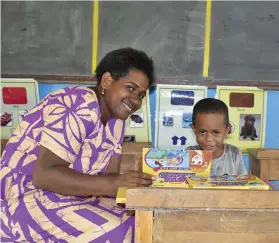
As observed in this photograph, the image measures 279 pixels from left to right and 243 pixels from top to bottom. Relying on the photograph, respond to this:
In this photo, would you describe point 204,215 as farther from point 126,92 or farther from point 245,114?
point 245,114

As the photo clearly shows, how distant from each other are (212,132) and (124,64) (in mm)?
711

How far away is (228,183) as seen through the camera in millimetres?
1229

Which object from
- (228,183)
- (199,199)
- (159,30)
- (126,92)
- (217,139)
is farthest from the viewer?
(159,30)

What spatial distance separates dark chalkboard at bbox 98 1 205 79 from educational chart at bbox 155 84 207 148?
0.14 m

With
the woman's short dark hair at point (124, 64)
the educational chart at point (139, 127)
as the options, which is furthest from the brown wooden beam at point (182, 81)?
the woman's short dark hair at point (124, 64)

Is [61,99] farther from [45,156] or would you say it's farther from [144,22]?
[144,22]

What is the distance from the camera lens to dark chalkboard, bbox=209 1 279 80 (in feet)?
8.59

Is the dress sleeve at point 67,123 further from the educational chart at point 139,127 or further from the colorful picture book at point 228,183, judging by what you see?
the educational chart at point 139,127

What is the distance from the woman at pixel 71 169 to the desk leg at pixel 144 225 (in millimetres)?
153

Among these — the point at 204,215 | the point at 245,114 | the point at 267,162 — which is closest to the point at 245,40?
the point at 245,114

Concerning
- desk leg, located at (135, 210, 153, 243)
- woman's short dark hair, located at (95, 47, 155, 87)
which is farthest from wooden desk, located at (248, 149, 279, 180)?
desk leg, located at (135, 210, 153, 243)

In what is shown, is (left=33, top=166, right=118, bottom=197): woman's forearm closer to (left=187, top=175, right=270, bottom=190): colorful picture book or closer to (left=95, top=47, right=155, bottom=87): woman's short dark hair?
(left=187, top=175, right=270, bottom=190): colorful picture book

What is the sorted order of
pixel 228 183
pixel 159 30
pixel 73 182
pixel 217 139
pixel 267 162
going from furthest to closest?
1. pixel 159 30
2. pixel 267 162
3. pixel 217 139
4. pixel 73 182
5. pixel 228 183

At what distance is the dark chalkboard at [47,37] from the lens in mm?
A: 2623
